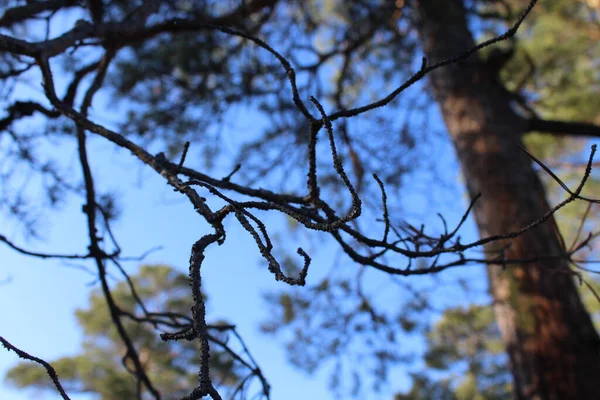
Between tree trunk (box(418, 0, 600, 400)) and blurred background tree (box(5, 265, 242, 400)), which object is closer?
tree trunk (box(418, 0, 600, 400))

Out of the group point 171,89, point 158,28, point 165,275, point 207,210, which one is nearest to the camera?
point 207,210

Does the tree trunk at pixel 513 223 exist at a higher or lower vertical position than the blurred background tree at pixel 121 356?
lower

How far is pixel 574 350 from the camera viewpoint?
2008 mm

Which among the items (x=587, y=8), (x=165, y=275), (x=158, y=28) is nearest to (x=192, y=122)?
(x=158, y=28)

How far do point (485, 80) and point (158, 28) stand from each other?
1960mm

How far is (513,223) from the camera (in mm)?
2328

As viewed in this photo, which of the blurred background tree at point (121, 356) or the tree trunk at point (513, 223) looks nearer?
the tree trunk at point (513, 223)

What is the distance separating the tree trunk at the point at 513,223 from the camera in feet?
6.61

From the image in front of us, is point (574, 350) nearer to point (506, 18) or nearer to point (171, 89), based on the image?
point (506, 18)

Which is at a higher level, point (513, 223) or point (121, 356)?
point (121, 356)

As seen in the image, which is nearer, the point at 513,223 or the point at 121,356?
the point at 513,223

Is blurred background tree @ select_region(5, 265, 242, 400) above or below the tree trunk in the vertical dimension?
above

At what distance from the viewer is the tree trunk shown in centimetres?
201

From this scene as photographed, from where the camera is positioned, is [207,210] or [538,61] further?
[538,61]
